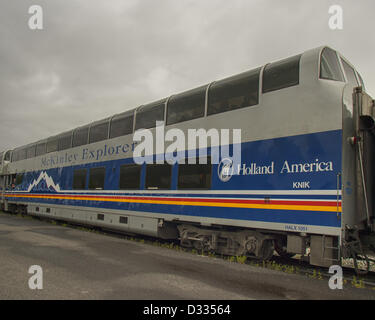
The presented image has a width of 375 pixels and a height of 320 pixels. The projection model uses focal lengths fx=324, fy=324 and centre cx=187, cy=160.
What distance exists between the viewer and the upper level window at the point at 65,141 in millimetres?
15958

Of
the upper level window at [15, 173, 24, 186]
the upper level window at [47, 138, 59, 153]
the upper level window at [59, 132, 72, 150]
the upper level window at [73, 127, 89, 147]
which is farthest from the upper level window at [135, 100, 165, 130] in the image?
the upper level window at [15, 173, 24, 186]

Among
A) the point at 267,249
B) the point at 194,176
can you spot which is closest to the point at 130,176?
the point at 194,176

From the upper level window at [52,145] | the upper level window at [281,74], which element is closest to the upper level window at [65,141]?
the upper level window at [52,145]

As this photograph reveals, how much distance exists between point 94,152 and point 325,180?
997cm

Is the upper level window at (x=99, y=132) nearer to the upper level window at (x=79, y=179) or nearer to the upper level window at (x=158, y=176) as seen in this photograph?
the upper level window at (x=79, y=179)

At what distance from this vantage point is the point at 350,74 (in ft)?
26.2

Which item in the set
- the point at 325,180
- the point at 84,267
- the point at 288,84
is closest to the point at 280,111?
the point at 288,84

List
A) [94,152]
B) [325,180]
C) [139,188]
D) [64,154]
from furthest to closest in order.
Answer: [64,154] → [94,152] → [139,188] → [325,180]

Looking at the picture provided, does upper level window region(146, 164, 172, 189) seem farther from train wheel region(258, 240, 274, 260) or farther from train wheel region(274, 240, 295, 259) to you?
train wheel region(274, 240, 295, 259)

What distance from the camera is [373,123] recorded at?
6848 millimetres

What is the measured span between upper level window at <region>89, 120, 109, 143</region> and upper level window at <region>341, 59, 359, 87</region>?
8991 mm

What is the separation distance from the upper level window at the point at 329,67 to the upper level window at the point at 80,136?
1067 centimetres

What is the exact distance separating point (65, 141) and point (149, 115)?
23.2 ft
